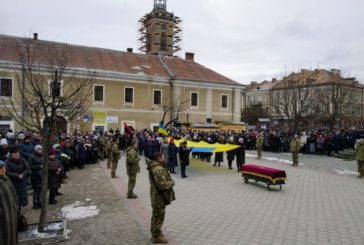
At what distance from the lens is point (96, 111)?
119ft

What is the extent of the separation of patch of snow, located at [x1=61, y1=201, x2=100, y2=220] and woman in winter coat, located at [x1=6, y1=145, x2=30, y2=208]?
1.12 m

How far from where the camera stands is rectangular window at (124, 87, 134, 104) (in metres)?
37.8

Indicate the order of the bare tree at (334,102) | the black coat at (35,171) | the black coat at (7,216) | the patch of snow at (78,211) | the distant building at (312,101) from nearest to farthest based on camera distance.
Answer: the black coat at (7,216) < the patch of snow at (78,211) < the black coat at (35,171) < the distant building at (312,101) < the bare tree at (334,102)

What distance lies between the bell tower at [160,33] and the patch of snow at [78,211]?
45.9 m

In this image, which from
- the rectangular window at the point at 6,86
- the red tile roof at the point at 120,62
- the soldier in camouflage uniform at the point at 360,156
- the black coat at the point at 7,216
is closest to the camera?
the black coat at the point at 7,216

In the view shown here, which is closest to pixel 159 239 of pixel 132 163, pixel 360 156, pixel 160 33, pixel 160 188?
pixel 160 188

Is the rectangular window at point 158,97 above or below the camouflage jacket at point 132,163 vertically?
above

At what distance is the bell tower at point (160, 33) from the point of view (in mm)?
55000

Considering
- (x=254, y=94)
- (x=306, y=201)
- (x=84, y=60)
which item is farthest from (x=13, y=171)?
(x=254, y=94)

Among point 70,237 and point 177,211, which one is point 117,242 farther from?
point 177,211

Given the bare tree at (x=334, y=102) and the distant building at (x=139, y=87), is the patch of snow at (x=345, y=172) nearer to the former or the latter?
the bare tree at (x=334, y=102)

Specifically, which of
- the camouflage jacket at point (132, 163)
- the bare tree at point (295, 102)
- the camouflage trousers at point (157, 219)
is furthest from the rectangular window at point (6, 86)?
the camouflage trousers at point (157, 219)

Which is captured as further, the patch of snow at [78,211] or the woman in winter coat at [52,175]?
the woman in winter coat at [52,175]

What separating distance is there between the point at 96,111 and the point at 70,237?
2984 cm
